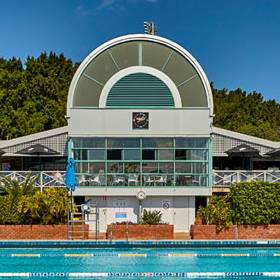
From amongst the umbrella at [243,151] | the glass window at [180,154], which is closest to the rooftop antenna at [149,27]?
the umbrella at [243,151]

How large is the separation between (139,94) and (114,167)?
3.57 meters

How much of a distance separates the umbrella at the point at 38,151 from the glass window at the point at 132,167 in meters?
5.01

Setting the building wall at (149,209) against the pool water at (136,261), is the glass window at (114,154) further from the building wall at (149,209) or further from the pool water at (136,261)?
the pool water at (136,261)

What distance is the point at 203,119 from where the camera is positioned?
28.6m

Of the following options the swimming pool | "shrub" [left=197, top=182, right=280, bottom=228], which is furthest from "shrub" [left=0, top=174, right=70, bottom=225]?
"shrub" [left=197, top=182, right=280, bottom=228]

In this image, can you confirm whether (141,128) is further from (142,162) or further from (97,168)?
(97,168)

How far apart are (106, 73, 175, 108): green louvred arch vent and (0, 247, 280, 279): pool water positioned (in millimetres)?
7966

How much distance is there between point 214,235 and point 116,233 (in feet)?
13.0

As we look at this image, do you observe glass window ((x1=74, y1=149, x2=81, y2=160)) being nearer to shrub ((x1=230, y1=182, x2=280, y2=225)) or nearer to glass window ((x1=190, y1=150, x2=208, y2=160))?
glass window ((x1=190, y1=150, x2=208, y2=160))

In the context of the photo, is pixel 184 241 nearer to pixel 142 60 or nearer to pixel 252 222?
pixel 252 222

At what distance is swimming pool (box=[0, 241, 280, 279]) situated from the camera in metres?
18.5

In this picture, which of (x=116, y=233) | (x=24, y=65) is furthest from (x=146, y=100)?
(x=24, y=65)

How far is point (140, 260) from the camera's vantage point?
68.8 feet

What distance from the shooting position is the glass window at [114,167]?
92.7 feet
